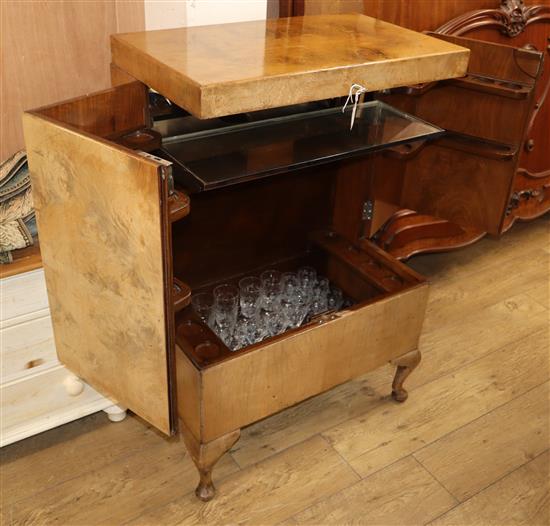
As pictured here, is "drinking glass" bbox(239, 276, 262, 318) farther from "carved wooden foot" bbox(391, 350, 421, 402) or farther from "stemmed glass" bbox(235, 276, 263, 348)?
"carved wooden foot" bbox(391, 350, 421, 402)

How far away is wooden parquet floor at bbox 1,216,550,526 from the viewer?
1.70 meters

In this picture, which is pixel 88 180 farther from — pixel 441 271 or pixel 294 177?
pixel 441 271

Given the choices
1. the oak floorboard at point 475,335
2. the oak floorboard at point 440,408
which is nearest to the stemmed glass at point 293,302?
the oak floorboard at point 440,408

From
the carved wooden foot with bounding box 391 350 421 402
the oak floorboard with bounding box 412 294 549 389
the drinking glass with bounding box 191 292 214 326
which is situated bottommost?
the oak floorboard with bounding box 412 294 549 389

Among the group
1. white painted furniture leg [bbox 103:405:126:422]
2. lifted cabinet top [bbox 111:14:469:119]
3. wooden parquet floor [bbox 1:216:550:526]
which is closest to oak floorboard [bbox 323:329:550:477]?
wooden parquet floor [bbox 1:216:550:526]

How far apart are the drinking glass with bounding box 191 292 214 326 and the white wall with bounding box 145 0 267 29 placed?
28.0 inches

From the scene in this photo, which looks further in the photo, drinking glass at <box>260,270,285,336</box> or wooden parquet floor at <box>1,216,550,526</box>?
drinking glass at <box>260,270,285,336</box>

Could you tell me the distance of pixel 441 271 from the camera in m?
2.72

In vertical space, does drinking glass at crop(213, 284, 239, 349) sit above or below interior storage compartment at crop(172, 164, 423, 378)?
below

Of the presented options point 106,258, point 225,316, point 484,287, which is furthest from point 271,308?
point 484,287

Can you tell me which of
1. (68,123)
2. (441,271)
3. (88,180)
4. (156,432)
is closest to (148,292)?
(88,180)

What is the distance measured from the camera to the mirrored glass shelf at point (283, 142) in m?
1.38

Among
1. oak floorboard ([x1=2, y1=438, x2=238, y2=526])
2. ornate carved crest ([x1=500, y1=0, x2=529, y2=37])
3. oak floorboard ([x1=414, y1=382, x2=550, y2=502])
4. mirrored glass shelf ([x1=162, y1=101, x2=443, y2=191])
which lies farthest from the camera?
ornate carved crest ([x1=500, y1=0, x2=529, y2=37])

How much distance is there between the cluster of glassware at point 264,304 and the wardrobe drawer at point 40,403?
38cm
